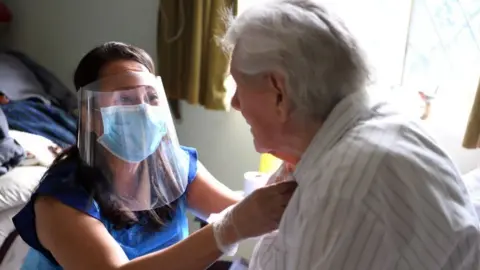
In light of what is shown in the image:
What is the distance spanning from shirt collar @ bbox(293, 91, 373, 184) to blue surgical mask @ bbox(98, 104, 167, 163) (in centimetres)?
54

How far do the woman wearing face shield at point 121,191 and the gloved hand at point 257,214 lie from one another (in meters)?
0.02

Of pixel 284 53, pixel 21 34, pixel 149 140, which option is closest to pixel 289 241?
pixel 284 53

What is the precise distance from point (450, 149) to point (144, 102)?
4.17 feet

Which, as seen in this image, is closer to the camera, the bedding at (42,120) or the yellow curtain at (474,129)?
the yellow curtain at (474,129)

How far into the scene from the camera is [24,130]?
246 cm

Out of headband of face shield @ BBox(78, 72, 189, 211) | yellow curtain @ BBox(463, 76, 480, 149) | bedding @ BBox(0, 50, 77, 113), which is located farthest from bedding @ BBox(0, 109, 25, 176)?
yellow curtain @ BBox(463, 76, 480, 149)

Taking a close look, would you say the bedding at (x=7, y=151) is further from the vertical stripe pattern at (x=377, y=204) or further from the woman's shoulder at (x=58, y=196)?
the vertical stripe pattern at (x=377, y=204)

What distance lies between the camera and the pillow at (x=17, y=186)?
2100 millimetres

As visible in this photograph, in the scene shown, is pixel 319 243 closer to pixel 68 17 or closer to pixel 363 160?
pixel 363 160

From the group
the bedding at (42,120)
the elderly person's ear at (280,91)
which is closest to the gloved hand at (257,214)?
the elderly person's ear at (280,91)

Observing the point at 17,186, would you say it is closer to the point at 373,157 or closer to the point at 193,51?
the point at 193,51

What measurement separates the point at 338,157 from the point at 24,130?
1800 mm

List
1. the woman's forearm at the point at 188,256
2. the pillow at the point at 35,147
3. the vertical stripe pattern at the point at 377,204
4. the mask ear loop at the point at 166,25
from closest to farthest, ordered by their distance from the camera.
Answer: the vertical stripe pattern at the point at 377,204 → the woman's forearm at the point at 188,256 → the pillow at the point at 35,147 → the mask ear loop at the point at 166,25

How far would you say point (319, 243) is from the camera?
3.08 feet
